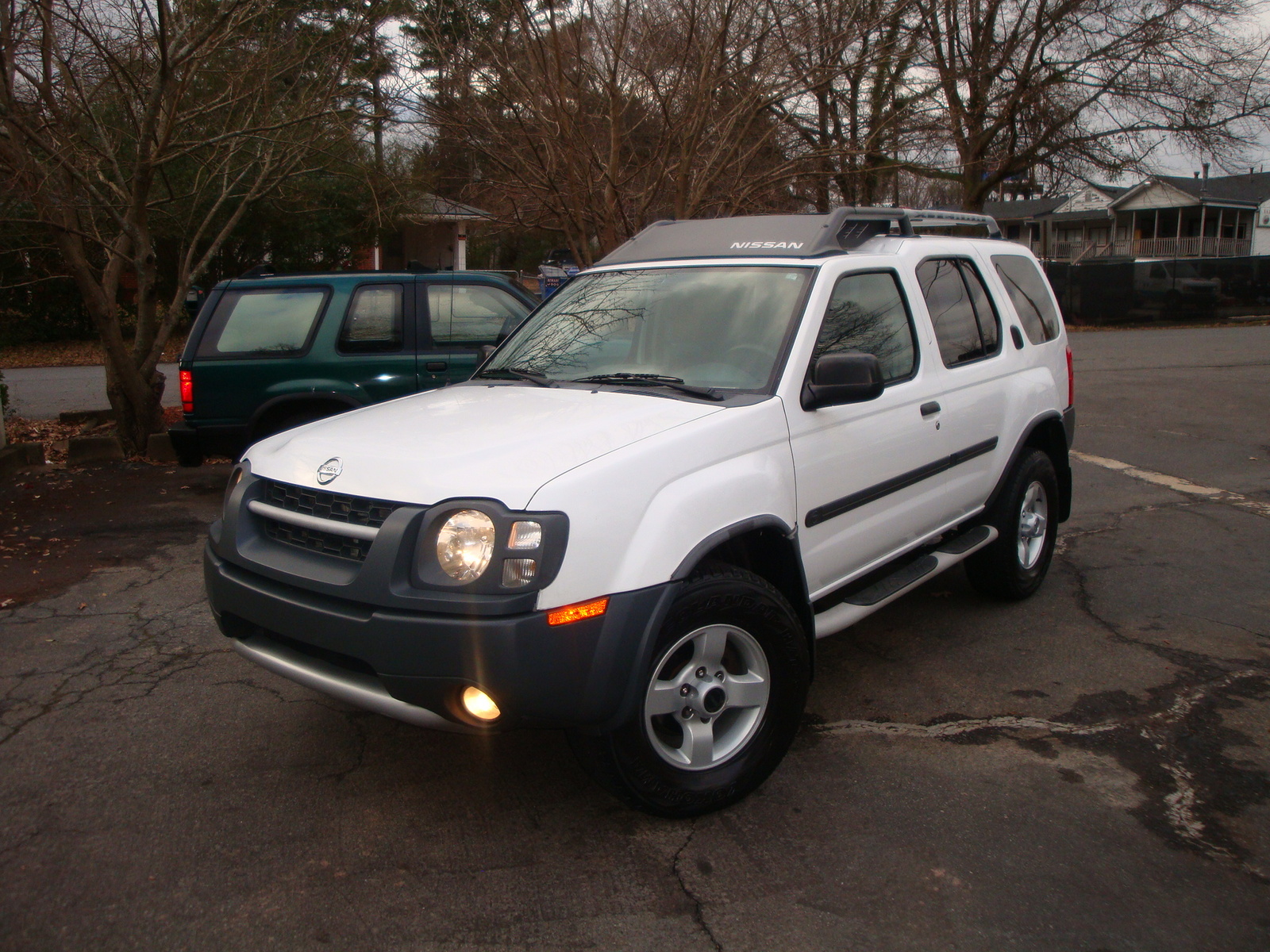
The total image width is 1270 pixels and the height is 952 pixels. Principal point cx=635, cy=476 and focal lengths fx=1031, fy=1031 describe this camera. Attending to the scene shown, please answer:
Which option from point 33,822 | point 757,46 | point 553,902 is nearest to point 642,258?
point 553,902

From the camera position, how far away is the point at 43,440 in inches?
436

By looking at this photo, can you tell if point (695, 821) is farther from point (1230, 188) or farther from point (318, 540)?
point (1230, 188)

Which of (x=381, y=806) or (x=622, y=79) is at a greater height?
(x=622, y=79)

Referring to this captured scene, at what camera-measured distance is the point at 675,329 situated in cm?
421

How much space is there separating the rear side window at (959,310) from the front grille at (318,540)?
2835 millimetres

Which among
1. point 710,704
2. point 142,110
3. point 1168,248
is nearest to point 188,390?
point 142,110

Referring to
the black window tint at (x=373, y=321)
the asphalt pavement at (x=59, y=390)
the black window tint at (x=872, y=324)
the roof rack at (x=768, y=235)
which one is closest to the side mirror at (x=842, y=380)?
the black window tint at (x=872, y=324)

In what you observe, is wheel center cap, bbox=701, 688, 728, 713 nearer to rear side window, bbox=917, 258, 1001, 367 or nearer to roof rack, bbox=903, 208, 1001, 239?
rear side window, bbox=917, 258, 1001, 367

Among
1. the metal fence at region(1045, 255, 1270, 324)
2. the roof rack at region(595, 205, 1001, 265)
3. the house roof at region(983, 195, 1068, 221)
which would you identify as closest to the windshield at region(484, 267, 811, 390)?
the roof rack at region(595, 205, 1001, 265)

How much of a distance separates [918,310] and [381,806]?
303 centimetres

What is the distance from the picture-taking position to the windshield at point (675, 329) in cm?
394

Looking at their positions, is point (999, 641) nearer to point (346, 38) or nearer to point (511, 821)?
point (511, 821)

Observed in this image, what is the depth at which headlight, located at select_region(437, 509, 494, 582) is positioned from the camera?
290cm

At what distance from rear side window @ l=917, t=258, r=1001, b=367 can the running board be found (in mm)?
847
